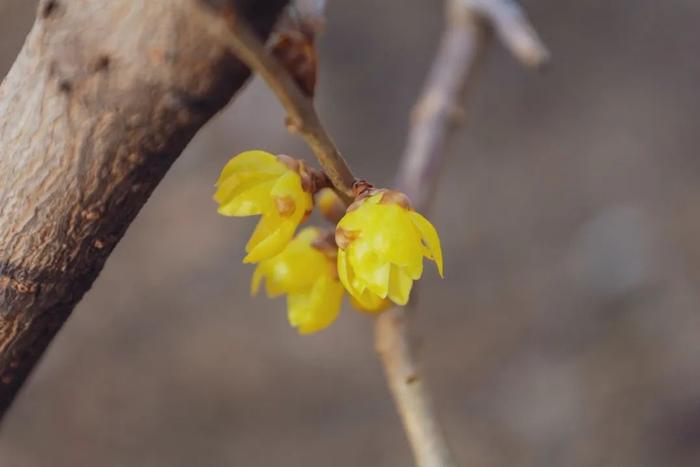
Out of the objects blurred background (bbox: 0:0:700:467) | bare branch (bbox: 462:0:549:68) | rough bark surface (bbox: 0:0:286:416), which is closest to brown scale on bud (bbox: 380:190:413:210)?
rough bark surface (bbox: 0:0:286:416)

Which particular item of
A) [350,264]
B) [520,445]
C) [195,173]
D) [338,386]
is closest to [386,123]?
[195,173]

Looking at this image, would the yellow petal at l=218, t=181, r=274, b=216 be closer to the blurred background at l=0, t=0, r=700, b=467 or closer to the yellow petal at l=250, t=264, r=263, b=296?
the yellow petal at l=250, t=264, r=263, b=296

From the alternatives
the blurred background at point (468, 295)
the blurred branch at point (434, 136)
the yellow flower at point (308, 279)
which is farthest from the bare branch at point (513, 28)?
the blurred background at point (468, 295)

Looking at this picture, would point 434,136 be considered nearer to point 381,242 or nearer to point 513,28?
point 513,28

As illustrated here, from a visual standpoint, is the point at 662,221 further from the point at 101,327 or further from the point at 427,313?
the point at 101,327

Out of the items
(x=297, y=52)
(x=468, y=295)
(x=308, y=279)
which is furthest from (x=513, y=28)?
(x=468, y=295)

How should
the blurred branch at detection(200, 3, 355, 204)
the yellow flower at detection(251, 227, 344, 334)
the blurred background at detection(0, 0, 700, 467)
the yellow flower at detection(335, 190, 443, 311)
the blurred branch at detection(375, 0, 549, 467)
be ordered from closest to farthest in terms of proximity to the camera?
1. the blurred branch at detection(200, 3, 355, 204)
2. the yellow flower at detection(335, 190, 443, 311)
3. the yellow flower at detection(251, 227, 344, 334)
4. the blurred branch at detection(375, 0, 549, 467)
5. the blurred background at detection(0, 0, 700, 467)

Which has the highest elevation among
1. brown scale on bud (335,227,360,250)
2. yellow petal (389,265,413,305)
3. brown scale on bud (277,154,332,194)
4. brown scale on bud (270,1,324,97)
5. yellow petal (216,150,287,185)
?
brown scale on bud (270,1,324,97)
